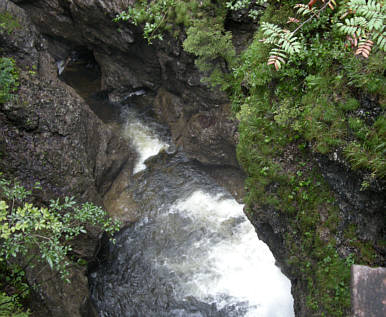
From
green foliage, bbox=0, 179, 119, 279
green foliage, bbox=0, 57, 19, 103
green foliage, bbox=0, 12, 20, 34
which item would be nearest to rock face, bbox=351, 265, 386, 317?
green foliage, bbox=0, 179, 119, 279

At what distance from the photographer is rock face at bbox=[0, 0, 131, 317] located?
7.15 metres

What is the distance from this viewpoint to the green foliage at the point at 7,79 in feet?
25.5

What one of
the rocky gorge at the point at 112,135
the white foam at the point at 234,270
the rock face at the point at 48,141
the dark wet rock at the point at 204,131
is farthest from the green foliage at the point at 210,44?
the white foam at the point at 234,270

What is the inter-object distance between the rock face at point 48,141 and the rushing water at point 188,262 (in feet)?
3.85

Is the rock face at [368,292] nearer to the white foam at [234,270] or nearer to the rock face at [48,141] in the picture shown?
the white foam at [234,270]

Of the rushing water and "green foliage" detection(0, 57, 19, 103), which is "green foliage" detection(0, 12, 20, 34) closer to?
"green foliage" detection(0, 57, 19, 103)

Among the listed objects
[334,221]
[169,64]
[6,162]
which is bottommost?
[334,221]

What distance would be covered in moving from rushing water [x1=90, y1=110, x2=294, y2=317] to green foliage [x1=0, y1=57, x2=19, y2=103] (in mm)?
5161

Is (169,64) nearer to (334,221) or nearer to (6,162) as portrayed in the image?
(6,162)

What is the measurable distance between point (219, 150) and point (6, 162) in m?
6.76

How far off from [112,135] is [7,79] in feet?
14.3

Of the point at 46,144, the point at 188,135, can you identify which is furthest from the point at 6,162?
the point at 188,135

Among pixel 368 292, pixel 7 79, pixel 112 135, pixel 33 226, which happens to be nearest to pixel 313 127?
pixel 368 292

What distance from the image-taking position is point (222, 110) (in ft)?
34.8
